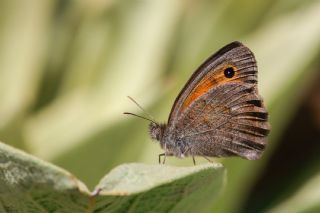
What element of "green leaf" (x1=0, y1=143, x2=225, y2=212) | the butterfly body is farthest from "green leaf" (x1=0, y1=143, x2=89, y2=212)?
the butterfly body

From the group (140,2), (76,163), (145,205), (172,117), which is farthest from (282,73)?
(145,205)

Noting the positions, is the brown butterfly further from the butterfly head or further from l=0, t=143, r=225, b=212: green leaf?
l=0, t=143, r=225, b=212: green leaf

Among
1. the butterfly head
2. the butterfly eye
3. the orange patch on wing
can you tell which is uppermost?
the butterfly eye

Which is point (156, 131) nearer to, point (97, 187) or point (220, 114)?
point (220, 114)

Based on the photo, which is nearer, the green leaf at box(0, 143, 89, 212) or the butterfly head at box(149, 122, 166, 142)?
the green leaf at box(0, 143, 89, 212)

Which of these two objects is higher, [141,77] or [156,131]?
[141,77]

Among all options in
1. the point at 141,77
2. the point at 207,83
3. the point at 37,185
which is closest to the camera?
the point at 37,185

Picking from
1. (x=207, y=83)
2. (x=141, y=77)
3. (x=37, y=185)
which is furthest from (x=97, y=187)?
(x=141, y=77)

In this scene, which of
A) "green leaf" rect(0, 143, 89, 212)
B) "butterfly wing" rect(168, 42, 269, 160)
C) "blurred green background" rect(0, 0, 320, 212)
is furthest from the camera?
"blurred green background" rect(0, 0, 320, 212)
